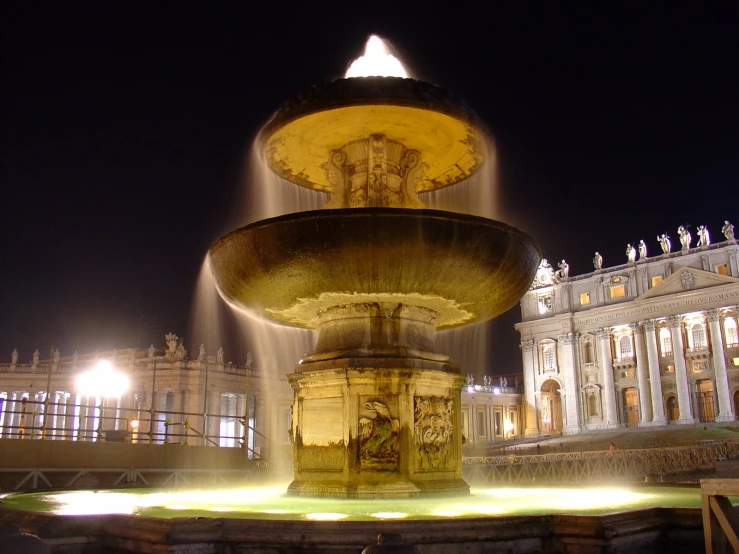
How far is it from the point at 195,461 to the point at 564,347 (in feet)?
191

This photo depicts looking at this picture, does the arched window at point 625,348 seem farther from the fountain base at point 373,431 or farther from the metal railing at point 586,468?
the fountain base at point 373,431

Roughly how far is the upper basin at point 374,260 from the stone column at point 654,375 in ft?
185

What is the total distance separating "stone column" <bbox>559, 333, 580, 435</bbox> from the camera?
64.9m

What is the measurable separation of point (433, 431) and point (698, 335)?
192 ft

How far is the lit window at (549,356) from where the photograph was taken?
69.6 meters

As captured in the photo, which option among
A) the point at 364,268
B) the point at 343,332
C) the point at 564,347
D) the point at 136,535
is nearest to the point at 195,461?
the point at 343,332

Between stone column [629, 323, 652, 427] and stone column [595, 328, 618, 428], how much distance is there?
2406 mm

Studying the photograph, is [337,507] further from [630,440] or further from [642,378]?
[642,378]

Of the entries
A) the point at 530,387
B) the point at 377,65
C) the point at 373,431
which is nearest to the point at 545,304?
the point at 530,387

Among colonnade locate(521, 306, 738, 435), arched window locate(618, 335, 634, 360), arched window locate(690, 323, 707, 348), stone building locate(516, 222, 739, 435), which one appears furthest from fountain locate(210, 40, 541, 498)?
arched window locate(618, 335, 634, 360)

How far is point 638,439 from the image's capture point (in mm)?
46656

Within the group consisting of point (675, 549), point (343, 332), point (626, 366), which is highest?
point (626, 366)

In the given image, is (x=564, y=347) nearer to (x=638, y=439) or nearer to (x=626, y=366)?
(x=626, y=366)

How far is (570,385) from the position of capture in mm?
66000
